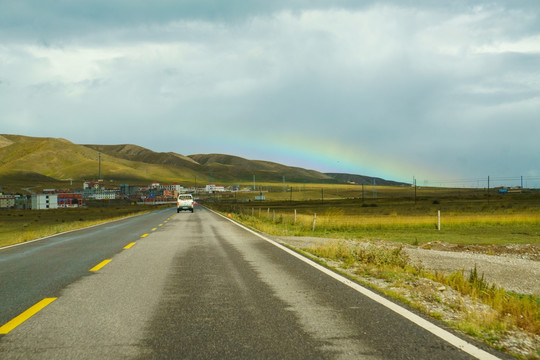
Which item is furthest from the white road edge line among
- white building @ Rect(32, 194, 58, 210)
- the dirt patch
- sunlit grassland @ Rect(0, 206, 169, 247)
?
white building @ Rect(32, 194, 58, 210)

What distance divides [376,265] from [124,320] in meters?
6.61

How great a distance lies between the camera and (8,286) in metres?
7.93

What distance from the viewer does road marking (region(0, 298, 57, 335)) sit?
5184 millimetres

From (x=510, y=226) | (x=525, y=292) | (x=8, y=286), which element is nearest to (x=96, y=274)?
(x=8, y=286)

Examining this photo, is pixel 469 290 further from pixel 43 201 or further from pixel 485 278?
pixel 43 201

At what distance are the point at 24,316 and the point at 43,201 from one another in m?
123

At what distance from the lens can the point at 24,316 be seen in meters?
5.73

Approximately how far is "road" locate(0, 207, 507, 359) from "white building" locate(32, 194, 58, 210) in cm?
11520

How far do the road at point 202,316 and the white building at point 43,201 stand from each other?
11520 cm

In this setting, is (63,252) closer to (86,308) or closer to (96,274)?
(96,274)

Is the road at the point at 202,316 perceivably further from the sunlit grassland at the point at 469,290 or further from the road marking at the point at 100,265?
the sunlit grassland at the point at 469,290

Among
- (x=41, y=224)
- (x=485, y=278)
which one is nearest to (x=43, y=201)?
(x=41, y=224)

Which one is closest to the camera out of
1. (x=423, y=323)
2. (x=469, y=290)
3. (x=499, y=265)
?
(x=423, y=323)

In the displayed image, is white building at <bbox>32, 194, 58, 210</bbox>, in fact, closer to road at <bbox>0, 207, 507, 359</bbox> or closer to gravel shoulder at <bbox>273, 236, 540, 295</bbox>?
road at <bbox>0, 207, 507, 359</bbox>
